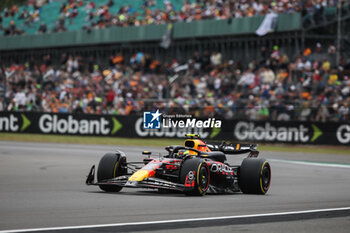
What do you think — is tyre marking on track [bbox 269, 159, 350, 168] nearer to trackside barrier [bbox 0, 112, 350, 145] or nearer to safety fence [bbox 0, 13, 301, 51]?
trackside barrier [bbox 0, 112, 350, 145]

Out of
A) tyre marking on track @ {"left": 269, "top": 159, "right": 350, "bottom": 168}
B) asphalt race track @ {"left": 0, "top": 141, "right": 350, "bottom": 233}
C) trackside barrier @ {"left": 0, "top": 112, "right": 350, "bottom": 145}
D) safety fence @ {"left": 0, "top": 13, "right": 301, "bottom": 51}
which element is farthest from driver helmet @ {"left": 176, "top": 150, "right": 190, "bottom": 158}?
safety fence @ {"left": 0, "top": 13, "right": 301, "bottom": 51}

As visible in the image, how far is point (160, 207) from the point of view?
9109 mm

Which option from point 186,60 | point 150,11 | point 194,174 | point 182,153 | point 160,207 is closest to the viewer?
point 160,207

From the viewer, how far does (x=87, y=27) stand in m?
36.5

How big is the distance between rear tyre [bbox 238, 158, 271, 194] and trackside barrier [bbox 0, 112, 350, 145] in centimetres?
1009

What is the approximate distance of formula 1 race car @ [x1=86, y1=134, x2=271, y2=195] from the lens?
10430 millimetres

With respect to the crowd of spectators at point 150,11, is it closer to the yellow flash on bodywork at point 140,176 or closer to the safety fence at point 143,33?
the safety fence at point 143,33

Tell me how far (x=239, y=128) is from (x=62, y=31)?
1475 cm

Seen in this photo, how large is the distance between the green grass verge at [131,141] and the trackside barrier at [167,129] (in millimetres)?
200

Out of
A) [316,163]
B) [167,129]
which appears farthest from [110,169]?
[167,129]

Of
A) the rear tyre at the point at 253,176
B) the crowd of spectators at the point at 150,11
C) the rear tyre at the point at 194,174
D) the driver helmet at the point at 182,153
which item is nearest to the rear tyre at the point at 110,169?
the driver helmet at the point at 182,153

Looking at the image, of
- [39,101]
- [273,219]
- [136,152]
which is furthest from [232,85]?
[273,219]

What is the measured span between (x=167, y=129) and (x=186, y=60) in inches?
167

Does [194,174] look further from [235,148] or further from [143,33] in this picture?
[143,33]
